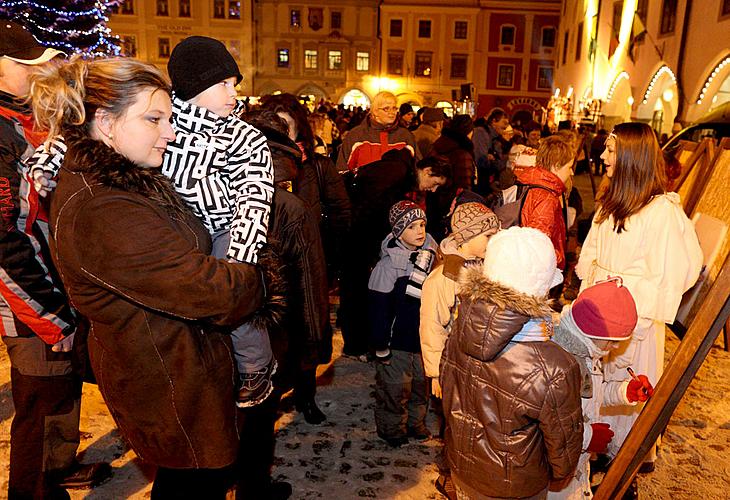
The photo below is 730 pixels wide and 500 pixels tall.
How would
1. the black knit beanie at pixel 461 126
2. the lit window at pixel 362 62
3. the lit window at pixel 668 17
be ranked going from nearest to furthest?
the black knit beanie at pixel 461 126 → the lit window at pixel 668 17 → the lit window at pixel 362 62

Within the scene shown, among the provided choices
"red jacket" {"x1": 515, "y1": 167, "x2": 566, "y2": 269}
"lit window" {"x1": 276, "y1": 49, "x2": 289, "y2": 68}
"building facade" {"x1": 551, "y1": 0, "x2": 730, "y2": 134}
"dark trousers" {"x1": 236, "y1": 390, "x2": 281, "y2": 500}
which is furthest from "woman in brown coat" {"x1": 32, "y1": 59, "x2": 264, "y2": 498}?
"lit window" {"x1": 276, "y1": 49, "x2": 289, "y2": 68}

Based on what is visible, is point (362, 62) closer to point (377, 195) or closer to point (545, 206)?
point (377, 195)

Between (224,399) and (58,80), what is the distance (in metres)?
1.11

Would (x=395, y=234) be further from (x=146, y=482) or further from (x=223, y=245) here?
(x=146, y=482)

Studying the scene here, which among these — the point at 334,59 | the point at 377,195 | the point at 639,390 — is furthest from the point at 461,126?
the point at 334,59

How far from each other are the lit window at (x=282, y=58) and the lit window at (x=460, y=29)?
45.1ft

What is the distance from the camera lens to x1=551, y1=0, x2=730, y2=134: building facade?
Result: 13586 mm

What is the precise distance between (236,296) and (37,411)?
1771mm

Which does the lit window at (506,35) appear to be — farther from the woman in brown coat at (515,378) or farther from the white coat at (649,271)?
the woman in brown coat at (515,378)

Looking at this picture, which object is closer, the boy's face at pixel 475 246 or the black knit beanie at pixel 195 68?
the black knit beanie at pixel 195 68

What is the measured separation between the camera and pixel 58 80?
1.57 metres

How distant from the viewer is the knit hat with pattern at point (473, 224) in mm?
3062

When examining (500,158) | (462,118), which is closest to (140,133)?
(462,118)

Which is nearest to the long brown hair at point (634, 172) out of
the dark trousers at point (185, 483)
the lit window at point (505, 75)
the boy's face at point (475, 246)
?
the boy's face at point (475, 246)
